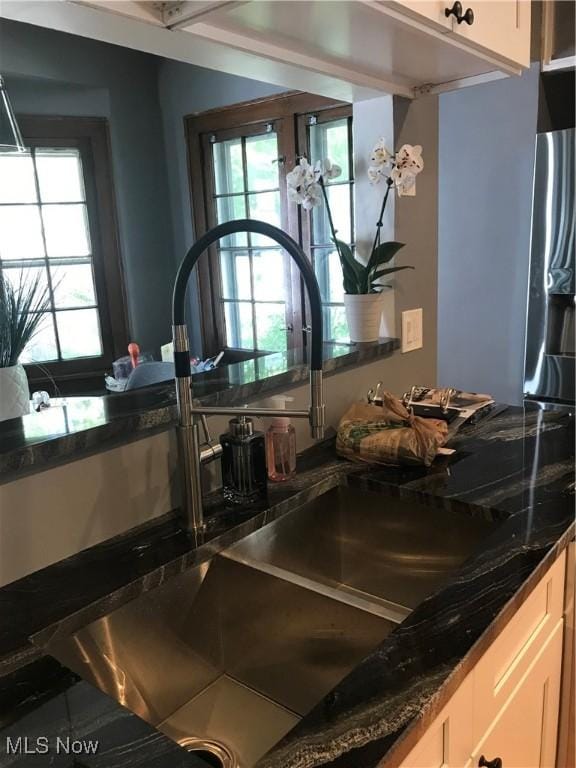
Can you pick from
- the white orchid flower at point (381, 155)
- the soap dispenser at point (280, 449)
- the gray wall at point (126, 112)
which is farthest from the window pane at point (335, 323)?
the soap dispenser at point (280, 449)

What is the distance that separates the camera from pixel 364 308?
1646 mm

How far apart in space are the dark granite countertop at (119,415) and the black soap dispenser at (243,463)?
0.09 m

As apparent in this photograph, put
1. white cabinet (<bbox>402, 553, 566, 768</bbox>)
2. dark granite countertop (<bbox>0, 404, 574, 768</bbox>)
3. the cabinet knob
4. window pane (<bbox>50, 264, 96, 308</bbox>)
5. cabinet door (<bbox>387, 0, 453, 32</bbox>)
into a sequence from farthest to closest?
window pane (<bbox>50, 264, 96, 308</bbox>), cabinet door (<bbox>387, 0, 453, 32</bbox>), the cabinet knob, white cabinet (<bbox>402, 553, 566, 768</bbox>), dark granite countertop (<bbox>0, 404, 574, 768</bbox>)

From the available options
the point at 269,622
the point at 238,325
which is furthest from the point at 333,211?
the point at 269,622

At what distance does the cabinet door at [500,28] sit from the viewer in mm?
1215

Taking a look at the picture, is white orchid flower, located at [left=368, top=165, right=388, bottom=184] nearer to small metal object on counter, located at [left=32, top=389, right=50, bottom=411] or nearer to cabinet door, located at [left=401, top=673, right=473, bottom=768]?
cabinet door, located at [left=401, top=673, right=473, bottom=768]

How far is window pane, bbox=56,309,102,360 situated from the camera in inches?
157

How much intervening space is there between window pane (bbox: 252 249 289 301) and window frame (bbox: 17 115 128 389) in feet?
2.99

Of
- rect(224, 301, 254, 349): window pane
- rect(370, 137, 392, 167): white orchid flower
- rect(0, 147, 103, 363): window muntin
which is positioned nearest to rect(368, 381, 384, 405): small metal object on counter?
rect(370, 137, 392, 167): white orchid flower

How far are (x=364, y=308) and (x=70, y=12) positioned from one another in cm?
95

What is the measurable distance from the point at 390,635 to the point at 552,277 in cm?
206

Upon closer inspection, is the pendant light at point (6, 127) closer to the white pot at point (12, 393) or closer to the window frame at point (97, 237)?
the white pot at point (12, 393)

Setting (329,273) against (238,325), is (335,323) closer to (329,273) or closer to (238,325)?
(329,273)

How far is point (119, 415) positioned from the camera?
1.08 m
